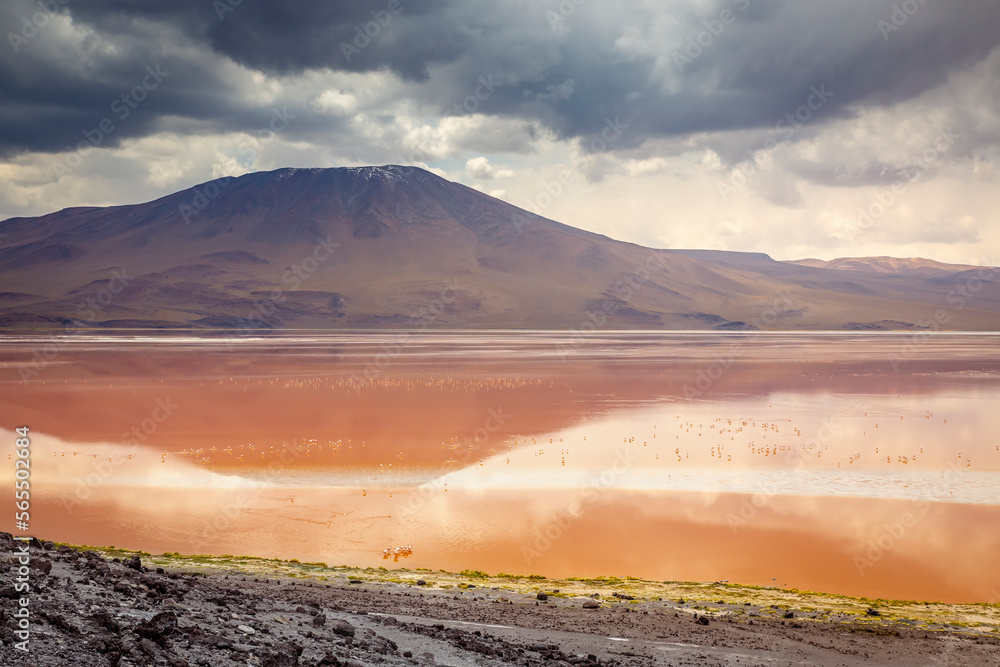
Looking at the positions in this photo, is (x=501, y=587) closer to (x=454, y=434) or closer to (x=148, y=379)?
(x=454, y=434)

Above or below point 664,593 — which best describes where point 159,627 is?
above

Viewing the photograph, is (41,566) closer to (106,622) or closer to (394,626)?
(106,622)

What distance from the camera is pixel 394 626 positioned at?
32.3ft

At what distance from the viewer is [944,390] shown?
1620 inches

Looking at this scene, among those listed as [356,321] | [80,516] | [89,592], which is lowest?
[80,516]

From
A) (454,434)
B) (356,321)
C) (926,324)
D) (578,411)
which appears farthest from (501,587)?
(926,324)

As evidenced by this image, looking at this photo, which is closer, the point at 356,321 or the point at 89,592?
the point at 89,592

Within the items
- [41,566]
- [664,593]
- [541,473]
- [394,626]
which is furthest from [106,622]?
[541,473]

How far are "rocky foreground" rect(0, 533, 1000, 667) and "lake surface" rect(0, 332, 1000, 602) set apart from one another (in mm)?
2625

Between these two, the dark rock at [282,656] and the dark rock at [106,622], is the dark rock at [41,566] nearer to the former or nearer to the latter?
the dark rock at [106,622]

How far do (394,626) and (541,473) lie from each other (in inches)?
487

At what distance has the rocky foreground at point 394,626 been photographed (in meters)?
7.80

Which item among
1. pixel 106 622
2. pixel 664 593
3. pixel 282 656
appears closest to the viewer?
pixel 106 622

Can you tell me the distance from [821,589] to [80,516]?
53.0 ft
